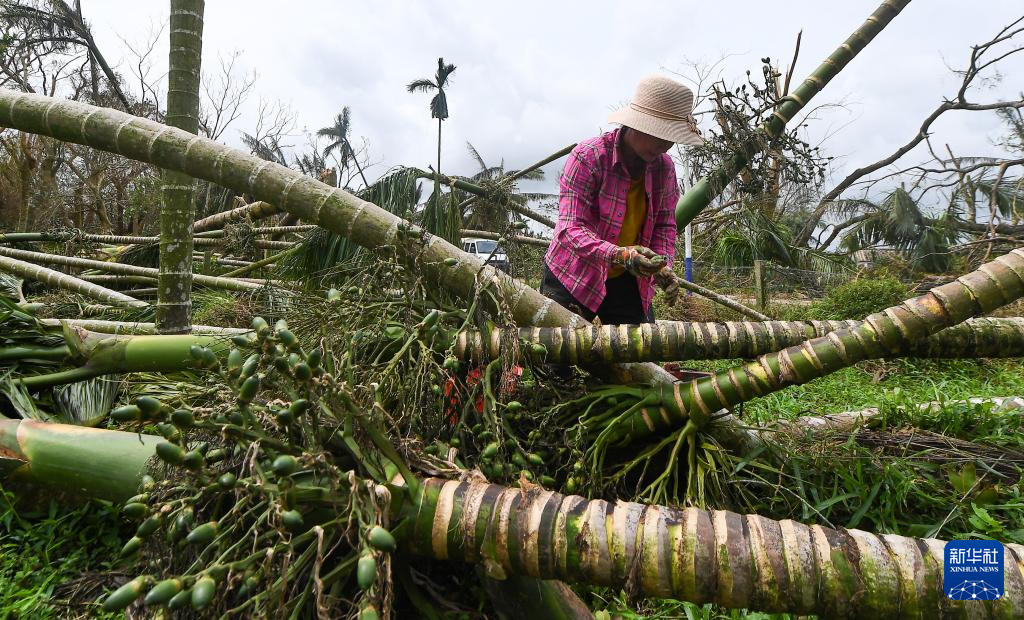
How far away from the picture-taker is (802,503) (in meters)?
1.99

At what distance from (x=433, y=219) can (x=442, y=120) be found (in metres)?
28.7

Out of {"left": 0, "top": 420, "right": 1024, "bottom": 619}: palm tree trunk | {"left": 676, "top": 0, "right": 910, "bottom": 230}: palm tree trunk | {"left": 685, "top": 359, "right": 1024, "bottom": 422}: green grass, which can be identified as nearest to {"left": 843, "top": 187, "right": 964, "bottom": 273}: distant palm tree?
{"left": 685, "top": 359, "right": 1024, "bottom": 422}: green grass

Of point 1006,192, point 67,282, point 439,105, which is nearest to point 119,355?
point 67,282

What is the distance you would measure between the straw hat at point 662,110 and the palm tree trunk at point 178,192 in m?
2.35

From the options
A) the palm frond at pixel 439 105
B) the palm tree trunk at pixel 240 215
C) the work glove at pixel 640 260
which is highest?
the palm frond at pixel 439 105

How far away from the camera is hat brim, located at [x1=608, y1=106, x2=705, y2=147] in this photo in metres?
2.43

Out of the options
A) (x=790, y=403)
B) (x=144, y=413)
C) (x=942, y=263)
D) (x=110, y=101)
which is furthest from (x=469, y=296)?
(x=110, y=101)

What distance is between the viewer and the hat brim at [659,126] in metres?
2.43

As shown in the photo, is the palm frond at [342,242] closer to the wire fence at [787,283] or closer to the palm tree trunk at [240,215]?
the palm tree trunk at [240,215]

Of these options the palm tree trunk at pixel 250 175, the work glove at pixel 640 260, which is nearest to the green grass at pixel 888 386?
the work glove at pixel 640 260

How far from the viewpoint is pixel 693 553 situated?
3.49 feet

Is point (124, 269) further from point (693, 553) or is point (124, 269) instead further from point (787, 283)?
point (787, 283)

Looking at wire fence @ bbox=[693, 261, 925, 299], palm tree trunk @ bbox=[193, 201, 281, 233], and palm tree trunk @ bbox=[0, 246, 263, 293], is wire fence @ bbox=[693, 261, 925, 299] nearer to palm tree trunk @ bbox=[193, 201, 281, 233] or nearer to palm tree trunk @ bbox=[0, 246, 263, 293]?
palm tree trunk @ bbox=[193, 201, 281, 233]

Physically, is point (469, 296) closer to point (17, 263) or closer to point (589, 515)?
point (589, 515)
